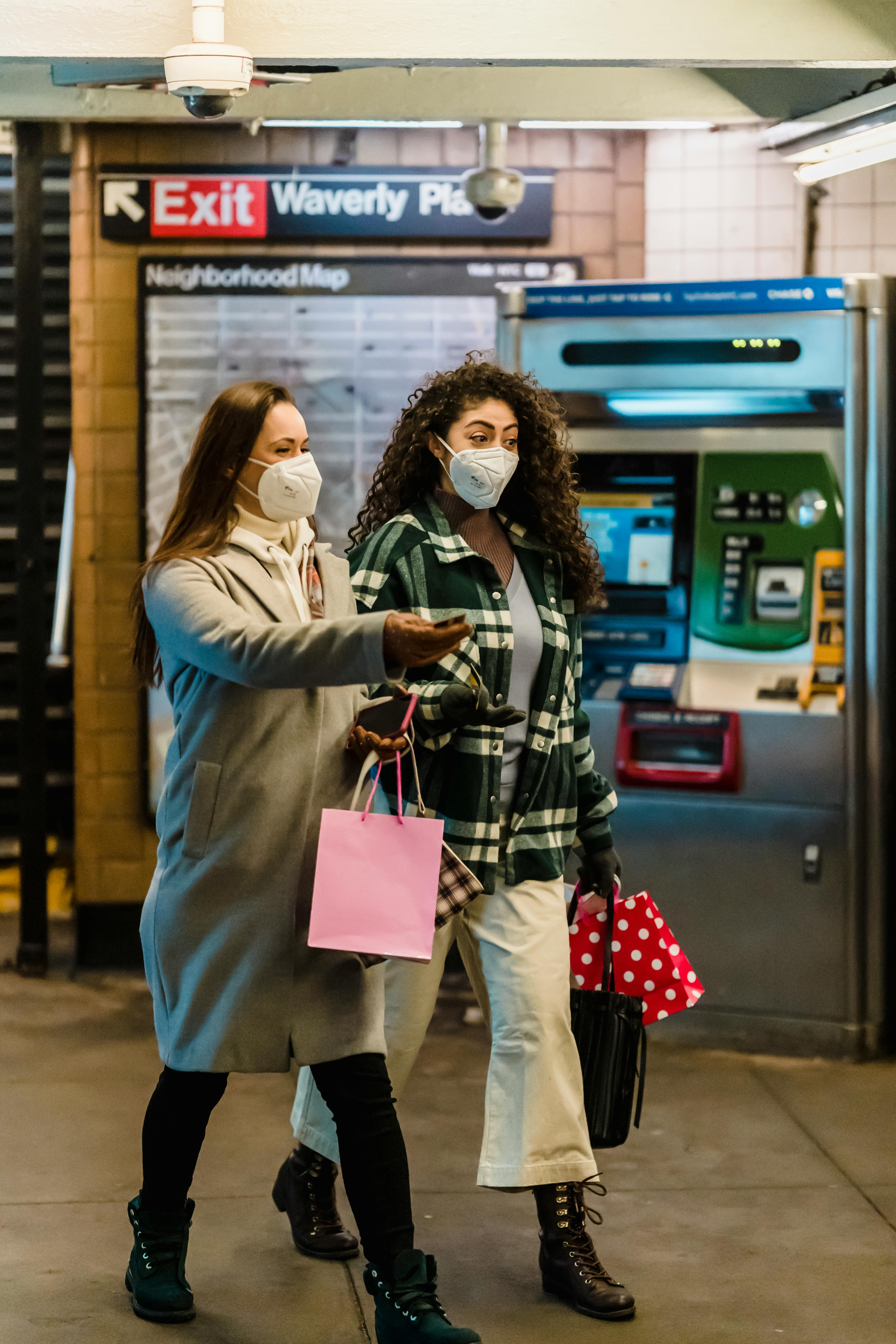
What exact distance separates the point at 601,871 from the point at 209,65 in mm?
1907

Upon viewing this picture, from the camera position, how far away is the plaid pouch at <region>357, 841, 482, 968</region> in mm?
2850

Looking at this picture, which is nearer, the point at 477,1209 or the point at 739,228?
the point at 477,1209

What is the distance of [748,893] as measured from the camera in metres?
4.72

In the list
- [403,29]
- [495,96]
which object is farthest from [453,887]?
[495,96]

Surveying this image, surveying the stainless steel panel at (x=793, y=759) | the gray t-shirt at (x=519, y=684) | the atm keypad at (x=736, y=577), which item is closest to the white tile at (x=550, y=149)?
the atm keypad at (x=736, y=577)

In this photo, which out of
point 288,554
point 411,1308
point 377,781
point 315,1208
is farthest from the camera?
point 315,1208

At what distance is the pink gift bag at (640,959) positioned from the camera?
3285 millimetres

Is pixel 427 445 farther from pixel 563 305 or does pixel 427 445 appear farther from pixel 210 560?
pixel 563 305

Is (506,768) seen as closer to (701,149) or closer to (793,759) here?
(793,759)

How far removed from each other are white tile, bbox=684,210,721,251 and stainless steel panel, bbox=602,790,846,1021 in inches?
78.5

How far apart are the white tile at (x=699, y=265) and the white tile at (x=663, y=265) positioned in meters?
0.02

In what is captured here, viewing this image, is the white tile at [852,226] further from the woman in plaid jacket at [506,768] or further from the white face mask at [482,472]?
the white face mask at [482,472]

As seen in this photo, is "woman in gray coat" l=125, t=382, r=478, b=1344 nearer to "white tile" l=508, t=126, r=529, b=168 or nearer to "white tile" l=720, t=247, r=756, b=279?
"white tile" l=508, t=126, r=529, b=168

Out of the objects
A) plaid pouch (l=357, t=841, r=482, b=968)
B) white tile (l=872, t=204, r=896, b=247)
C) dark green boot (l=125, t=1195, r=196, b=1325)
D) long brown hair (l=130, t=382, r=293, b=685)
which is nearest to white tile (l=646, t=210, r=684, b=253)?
white tile (l=872, t=204, r=896, b=247)
